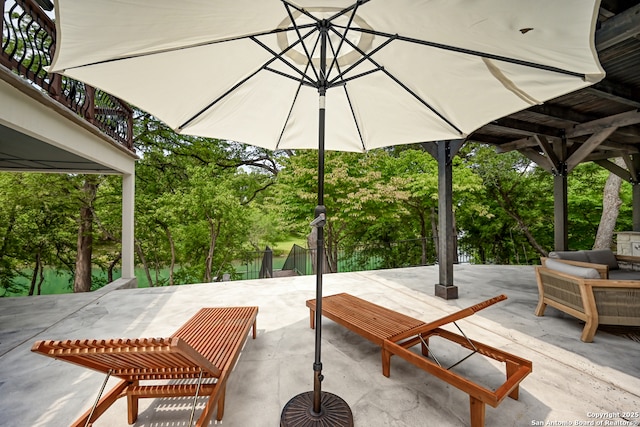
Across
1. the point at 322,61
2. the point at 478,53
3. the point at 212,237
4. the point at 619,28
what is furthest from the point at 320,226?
the point at 212,237

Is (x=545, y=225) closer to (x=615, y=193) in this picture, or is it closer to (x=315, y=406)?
(x=615, y=193)

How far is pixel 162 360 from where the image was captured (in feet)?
4.96

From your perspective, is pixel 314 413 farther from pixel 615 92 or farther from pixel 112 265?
pixel 112 265

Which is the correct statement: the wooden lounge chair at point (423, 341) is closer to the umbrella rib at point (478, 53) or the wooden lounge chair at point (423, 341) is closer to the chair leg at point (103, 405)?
the umbrella rib at point (478, 53)

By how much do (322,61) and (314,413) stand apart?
226 centimetres

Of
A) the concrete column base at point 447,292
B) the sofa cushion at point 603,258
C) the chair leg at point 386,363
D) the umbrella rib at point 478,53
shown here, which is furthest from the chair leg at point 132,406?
the sofa cushion at point 603,258

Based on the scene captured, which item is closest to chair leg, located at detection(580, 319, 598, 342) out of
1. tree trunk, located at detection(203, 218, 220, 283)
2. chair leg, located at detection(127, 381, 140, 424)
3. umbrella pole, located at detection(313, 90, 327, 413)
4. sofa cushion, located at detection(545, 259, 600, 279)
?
sofa cushion, located at detection(545, 259, 600, 279)

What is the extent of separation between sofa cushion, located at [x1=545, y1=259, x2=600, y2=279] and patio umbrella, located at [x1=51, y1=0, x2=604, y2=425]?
225 cm

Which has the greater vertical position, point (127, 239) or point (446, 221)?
point (446, 221)

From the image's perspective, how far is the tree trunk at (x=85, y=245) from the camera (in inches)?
354

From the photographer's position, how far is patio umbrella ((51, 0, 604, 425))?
1410 mm

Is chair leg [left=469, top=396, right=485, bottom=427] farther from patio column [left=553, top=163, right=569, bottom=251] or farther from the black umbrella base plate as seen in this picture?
patio column [left=553, top=163, right=569, bottom=251]

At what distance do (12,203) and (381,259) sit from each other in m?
12.9

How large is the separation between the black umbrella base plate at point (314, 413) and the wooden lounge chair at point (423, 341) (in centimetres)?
58
